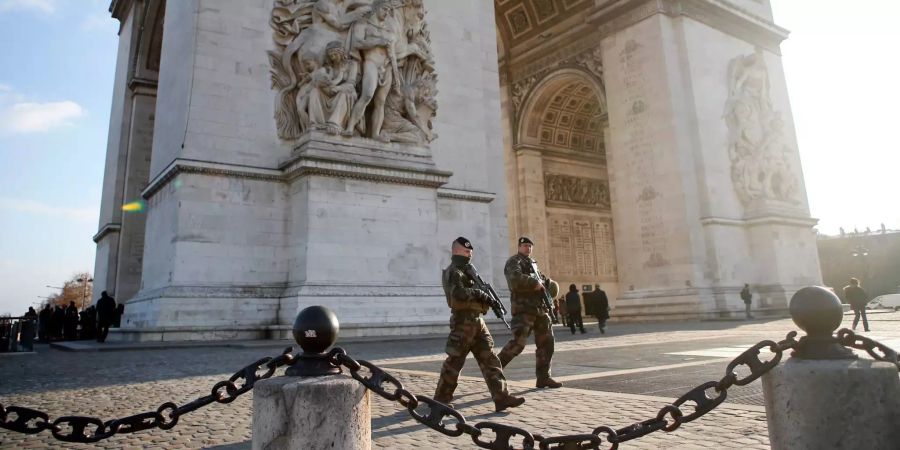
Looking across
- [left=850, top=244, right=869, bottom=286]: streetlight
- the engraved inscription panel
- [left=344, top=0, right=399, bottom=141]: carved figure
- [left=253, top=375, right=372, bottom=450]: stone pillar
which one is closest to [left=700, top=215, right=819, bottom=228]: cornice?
the engraved inscription panel

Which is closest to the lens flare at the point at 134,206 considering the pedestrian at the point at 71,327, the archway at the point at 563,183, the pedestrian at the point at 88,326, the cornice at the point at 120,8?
the pedestrian at the point at 88,326

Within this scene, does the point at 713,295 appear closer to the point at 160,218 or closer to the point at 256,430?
the point at 160,218

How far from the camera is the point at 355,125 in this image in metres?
12.6

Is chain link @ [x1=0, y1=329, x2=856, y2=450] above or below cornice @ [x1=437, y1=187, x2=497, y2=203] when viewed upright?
below

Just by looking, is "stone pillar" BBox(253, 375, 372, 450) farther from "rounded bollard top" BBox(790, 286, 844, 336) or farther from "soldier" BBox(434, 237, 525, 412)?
"soldier" BBox(434, 237, 525, 412)

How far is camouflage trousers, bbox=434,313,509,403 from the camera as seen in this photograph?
14.3 feet

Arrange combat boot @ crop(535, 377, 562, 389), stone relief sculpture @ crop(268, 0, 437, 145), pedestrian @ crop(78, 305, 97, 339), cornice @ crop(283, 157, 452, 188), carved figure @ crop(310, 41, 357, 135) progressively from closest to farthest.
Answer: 1. combat boot @ crop(535, 377, 562, 389)
2. cornice @ crop(283, 157, 452, 188)
3. carved figure @ crop(310, 41, 357, 135)
4. stone relief sculpture @ crop(268, 0, 437, 145)
5. pedestrian @ crop(78, 305, 97, 339)

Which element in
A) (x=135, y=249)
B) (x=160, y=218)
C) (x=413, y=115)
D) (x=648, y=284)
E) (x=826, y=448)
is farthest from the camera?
(x=648, y=284)

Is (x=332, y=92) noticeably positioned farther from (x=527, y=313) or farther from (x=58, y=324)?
(x=58, y=324)

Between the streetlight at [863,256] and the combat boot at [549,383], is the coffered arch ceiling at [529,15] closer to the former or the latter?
the combat boot at [549,383]

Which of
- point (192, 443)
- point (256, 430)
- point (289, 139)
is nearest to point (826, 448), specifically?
point (256, 430)

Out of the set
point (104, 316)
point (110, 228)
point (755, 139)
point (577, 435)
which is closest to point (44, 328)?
point (110, 228)

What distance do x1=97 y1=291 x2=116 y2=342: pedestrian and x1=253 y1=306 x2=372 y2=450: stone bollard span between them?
12978 mm

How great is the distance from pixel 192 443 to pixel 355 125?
386 inches
